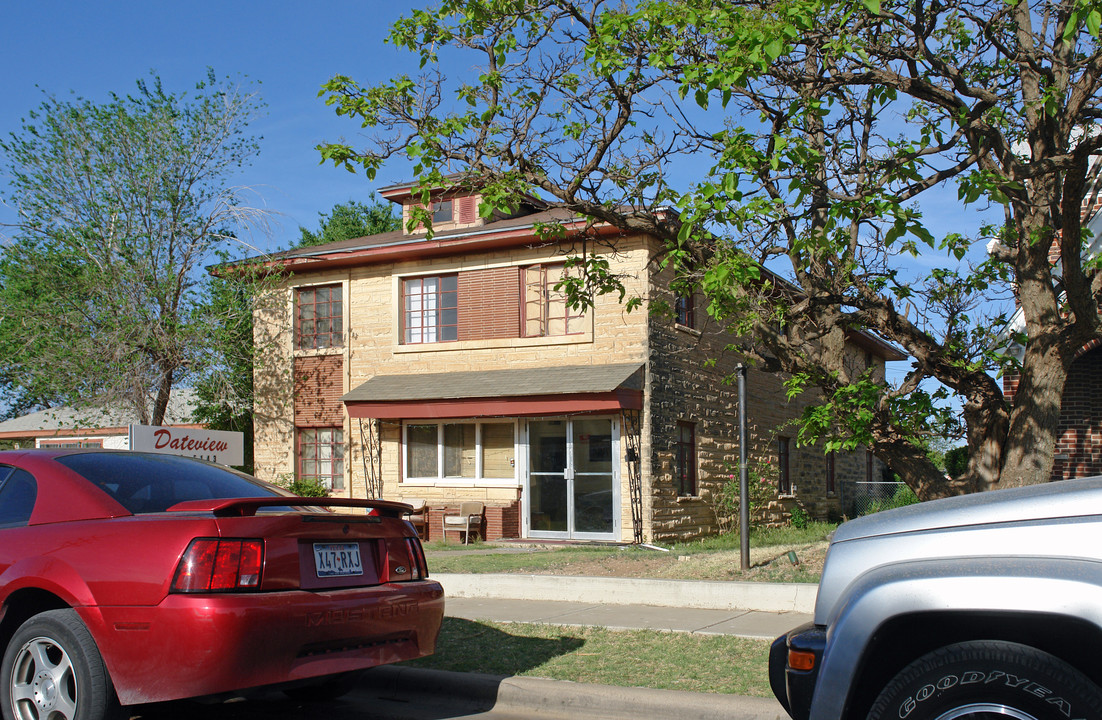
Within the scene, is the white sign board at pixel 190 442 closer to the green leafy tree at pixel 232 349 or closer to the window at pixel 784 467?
the green leafy tree at pixel 232 349

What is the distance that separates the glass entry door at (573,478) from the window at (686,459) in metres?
1.51

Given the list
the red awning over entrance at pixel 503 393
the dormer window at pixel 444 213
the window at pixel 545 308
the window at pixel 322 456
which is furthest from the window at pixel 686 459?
the window at pixel 322 456

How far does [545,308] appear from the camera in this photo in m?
17.4

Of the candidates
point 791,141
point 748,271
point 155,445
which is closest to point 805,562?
point 748,271

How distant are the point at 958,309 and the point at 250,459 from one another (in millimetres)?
15452

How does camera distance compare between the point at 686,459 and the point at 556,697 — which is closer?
the point at 556,697

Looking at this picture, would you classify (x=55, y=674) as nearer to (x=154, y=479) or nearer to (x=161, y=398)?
(x=154, y=479)

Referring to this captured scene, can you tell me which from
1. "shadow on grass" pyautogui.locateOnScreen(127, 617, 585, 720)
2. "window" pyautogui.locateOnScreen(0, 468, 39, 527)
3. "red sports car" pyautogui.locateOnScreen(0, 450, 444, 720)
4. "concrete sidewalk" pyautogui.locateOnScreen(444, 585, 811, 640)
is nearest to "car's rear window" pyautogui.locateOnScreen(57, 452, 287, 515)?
"red sports car" pyautogui.locateOnScreen(0, 450, 444, 720)

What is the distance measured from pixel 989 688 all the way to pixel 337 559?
3.14 m

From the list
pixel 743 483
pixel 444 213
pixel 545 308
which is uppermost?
pixel 444 213

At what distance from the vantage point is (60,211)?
20.0 meters

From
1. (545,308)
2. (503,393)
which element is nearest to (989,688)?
(503,393)

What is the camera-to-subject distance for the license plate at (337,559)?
4.73 metres

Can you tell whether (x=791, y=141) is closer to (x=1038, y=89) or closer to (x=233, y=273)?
(x=1038, y=89)
